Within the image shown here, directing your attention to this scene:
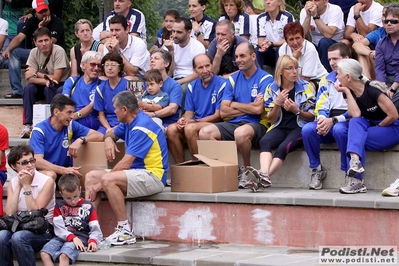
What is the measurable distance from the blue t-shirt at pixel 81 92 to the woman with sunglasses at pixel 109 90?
0.21 meters

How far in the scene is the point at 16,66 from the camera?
12617mm

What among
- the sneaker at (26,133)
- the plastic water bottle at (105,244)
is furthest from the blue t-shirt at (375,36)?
the sneaker at (26,133)

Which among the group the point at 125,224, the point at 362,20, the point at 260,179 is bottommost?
the point at 125,224

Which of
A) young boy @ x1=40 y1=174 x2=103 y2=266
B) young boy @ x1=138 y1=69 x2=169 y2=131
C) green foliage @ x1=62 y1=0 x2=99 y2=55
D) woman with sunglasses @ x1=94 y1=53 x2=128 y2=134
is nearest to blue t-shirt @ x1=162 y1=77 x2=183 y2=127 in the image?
young boy @ x1=138 y1=69 x2=169 y2=131

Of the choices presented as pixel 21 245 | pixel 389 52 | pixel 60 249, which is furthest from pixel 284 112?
pixel 21 245

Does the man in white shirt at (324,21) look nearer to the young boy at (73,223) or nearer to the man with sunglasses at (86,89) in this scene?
the man with sunglasses at (86,89)

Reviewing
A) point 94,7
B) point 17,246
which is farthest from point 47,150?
point 94,7

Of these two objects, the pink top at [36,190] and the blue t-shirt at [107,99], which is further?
the blue t-shirt at [107,99]

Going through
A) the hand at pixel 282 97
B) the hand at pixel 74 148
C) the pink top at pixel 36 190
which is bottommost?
the pink top at pixel 36 190

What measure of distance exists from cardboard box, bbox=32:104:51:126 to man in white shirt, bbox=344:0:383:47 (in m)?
3.77

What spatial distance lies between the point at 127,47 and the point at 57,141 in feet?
7.17

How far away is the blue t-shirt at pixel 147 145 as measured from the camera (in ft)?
31.0

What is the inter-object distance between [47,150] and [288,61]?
2.82m

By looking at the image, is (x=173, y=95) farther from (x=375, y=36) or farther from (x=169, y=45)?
(x=375, y=36)
